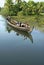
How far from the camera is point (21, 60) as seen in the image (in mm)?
12219

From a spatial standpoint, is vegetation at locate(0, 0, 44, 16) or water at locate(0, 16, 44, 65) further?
vegetation at locate(0, 0, 44, 16)

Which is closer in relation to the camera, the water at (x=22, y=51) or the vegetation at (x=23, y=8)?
the water at (x=22, y=51)

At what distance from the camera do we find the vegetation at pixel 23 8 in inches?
1791

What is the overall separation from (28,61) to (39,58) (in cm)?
93

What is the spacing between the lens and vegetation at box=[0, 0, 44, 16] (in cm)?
4550

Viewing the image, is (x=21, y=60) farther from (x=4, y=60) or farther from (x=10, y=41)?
(x=10, y=41)

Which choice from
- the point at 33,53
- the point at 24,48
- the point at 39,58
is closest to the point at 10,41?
the point at 24,48

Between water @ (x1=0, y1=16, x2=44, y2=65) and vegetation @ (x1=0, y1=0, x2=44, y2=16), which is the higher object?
water @ (x1=0, y1=16, x2=44, y2=65)

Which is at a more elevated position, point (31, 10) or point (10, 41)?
point (10, 41)

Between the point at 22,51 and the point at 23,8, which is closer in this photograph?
the point at 22,51

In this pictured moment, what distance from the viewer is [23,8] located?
46500mm

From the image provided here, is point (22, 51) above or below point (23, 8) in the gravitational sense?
above

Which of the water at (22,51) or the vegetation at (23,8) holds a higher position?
the water at (22,51)

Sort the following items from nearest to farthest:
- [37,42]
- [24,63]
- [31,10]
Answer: [24,63], [37,42], [31,10]
